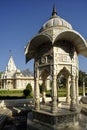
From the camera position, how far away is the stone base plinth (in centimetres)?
823

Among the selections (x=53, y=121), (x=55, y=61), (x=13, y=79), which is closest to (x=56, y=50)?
(x=55, y=61)

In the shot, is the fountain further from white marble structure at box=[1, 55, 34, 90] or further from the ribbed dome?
white marble structure at box=[1, 55, 34, 90]

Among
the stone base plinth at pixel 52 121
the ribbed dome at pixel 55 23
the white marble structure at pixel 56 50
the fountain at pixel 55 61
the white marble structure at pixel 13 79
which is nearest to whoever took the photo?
the stone base plinth at pixel 52 121

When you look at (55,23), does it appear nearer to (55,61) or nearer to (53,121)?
(55,61)

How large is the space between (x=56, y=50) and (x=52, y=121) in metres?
3.41

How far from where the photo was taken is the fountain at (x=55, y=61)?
28.0 feet

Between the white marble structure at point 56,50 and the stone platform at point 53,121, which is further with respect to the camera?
the white marble structure at point 56,50

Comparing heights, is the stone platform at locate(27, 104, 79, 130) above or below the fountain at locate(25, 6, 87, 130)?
below

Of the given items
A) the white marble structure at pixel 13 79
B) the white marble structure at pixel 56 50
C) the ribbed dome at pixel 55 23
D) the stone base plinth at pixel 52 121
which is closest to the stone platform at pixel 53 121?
the stone base plinth at pixel 52 121

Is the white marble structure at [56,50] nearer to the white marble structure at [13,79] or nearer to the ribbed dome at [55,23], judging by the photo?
the ribbed dome at [55,23]

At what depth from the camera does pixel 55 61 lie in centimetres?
905

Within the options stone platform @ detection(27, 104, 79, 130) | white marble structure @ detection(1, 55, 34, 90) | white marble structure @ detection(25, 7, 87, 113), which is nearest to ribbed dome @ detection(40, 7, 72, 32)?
white marble structure @ detection(25, 7, 87, 113)

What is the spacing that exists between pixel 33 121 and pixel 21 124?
1537 millimetres

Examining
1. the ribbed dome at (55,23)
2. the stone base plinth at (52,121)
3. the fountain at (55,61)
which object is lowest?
the stone base plinth at (52,121)
